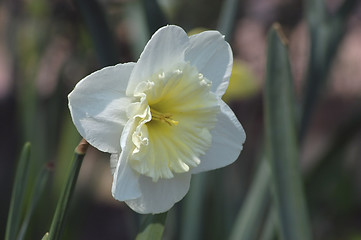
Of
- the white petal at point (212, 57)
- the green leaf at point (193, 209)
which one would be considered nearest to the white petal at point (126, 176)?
the white petal at point (212, 57)

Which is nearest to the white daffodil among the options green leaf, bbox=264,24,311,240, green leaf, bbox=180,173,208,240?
green leaf, bbox=264,24,311,240

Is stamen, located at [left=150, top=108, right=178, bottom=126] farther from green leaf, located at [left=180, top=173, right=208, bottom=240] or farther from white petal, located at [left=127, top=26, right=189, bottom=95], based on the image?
green leaf, located at [left=180, top=173, right=208, bottom=240]

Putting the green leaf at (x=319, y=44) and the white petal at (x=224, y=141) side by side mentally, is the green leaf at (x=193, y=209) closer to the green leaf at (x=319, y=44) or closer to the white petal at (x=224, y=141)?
the green leaf at (x=319, y=44)

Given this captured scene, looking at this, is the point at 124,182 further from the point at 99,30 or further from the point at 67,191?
the point at 99,30

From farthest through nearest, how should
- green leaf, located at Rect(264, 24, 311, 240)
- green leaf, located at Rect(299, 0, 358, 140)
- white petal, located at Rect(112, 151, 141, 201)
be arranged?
green leaf, located at Rect(299, 0, 358, 140) < green leaf, located at Rect(264, 24, 311, 240) < white petal, located at Rect(112, 151, 141, 201)

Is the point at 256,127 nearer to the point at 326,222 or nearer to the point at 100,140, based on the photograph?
the point at 326,222

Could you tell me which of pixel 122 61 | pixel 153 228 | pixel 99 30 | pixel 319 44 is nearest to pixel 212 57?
pixel 153 228
